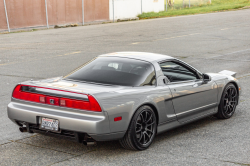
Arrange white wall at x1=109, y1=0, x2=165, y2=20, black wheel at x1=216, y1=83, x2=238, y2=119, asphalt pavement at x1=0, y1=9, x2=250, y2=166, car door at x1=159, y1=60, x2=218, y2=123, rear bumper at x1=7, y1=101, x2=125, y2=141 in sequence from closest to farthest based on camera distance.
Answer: rear bumper at x1=7, y1=101, x2=125, y2=141, asphalt pavement at x1=0, y1=9, x2=250, y2=166, car door at x1=159, y1=60, x2=218, y2=123, black wheel at x1=216, y1=83, x2=238, y2=119, white wall at x1=109, y1=0, x2=165, y2=20

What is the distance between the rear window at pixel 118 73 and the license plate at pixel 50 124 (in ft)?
2.84

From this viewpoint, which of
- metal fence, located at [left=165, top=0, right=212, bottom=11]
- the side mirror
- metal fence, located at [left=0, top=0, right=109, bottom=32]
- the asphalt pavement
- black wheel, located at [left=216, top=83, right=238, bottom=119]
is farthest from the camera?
metal fence, located at [left=165, top=0, right=212, bottom=11]

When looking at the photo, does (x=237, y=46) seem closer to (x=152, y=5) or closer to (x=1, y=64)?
(x=1, y=64)

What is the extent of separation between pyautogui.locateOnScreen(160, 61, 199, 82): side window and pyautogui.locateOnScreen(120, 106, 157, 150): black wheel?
2.98 ft

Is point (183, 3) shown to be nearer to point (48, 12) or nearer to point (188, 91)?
point (48, 12)

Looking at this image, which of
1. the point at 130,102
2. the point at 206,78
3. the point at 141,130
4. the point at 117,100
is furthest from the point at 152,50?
the point at 117,100

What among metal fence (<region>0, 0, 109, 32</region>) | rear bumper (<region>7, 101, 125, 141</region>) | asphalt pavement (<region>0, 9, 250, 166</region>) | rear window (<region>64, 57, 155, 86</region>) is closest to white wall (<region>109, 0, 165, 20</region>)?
metal fence (<region>0, 0, 109, 32</region>)

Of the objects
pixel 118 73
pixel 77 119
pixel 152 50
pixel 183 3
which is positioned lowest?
pixel 152 50

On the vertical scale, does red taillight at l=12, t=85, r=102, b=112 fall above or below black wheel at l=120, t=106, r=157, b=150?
above

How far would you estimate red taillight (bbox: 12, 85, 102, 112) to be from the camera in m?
4.68

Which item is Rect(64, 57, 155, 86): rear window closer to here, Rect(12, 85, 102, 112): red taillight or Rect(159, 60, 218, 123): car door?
Rect(159, 60, 218, 123): car door

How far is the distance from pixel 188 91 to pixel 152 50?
1079 cm

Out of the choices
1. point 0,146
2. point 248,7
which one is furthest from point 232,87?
point 248,7

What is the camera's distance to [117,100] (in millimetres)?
4852
